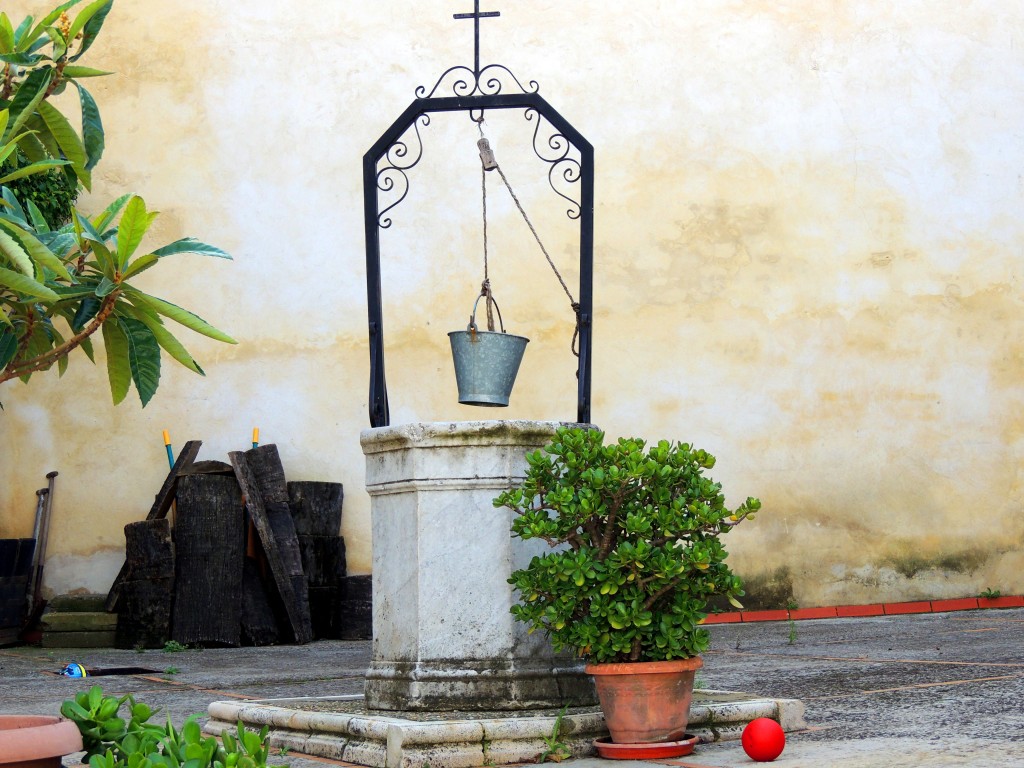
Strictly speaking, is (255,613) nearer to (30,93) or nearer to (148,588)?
(148,588)

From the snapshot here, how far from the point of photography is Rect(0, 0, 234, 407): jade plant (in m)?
2.02

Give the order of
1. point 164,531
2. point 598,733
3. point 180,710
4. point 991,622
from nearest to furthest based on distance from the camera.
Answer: point 598,733
point 180,710
point 991,622
point 164,531

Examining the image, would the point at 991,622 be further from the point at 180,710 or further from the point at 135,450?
the point at 135,450

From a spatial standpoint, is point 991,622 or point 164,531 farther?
point 164,531

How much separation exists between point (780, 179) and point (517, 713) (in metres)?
5.43

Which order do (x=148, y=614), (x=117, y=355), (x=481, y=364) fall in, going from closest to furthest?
1. (x=117, y=355)
2. (x=481, y=364)
3. (x=148, y=614)

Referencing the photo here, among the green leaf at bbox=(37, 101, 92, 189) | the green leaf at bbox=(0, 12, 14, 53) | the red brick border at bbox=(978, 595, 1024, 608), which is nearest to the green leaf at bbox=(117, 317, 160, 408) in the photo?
the green leaf at bbox=(37, 101, 92, 189)

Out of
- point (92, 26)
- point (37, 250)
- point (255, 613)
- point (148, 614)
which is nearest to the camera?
point (37, 250)

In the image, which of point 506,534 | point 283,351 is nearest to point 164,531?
point 283,351

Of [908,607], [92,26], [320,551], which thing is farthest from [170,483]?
[92,26]

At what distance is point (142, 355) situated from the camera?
2148mm

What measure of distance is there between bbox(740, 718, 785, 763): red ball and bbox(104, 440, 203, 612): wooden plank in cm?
543

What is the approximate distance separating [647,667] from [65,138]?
6.32ft

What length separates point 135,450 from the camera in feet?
26.2
